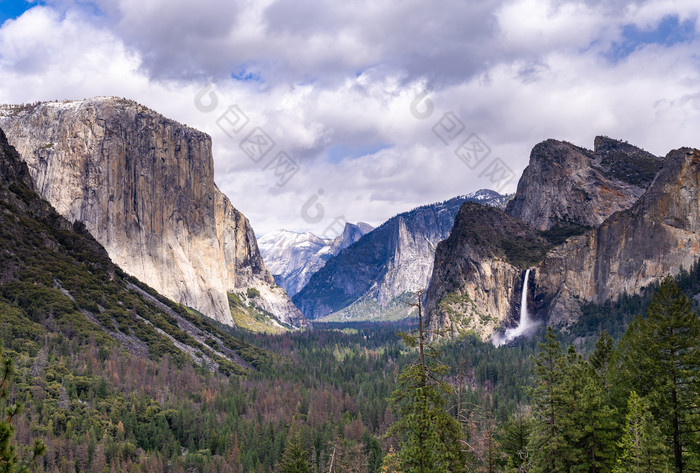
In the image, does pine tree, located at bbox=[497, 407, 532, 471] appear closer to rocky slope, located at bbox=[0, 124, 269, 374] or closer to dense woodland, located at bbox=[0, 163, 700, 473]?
dense woodland, located at bbox=[0, 163, 700, 473]

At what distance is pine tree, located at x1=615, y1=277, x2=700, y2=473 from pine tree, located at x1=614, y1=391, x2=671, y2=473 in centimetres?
445

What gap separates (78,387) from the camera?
406 ft

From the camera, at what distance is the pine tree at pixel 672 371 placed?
132 ft

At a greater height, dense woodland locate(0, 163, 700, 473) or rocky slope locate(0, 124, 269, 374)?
rocky slope locate(0, 124, 269, 374)

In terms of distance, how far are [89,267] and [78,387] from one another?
270 feet

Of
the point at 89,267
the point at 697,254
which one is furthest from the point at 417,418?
the point at 697,254

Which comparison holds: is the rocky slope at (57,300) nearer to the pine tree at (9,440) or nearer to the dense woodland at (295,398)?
the dense woodland at (295,398)

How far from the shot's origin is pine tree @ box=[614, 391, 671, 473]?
35219 mm

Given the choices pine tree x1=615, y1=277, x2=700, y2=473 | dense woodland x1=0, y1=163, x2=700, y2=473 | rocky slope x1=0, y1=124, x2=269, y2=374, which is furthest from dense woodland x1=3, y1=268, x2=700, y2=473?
rocky slope x1=0, y1=124, x2=269, y2=374

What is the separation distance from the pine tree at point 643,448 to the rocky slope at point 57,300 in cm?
13166

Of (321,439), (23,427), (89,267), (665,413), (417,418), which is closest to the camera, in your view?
(417,418)

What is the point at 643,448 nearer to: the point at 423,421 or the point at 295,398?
the point at 423,421

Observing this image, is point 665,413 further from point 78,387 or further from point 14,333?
point 14,333

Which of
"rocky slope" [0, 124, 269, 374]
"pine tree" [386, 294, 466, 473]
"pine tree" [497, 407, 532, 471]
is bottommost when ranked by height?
"pine tree" [497, 407, 532, 471]
